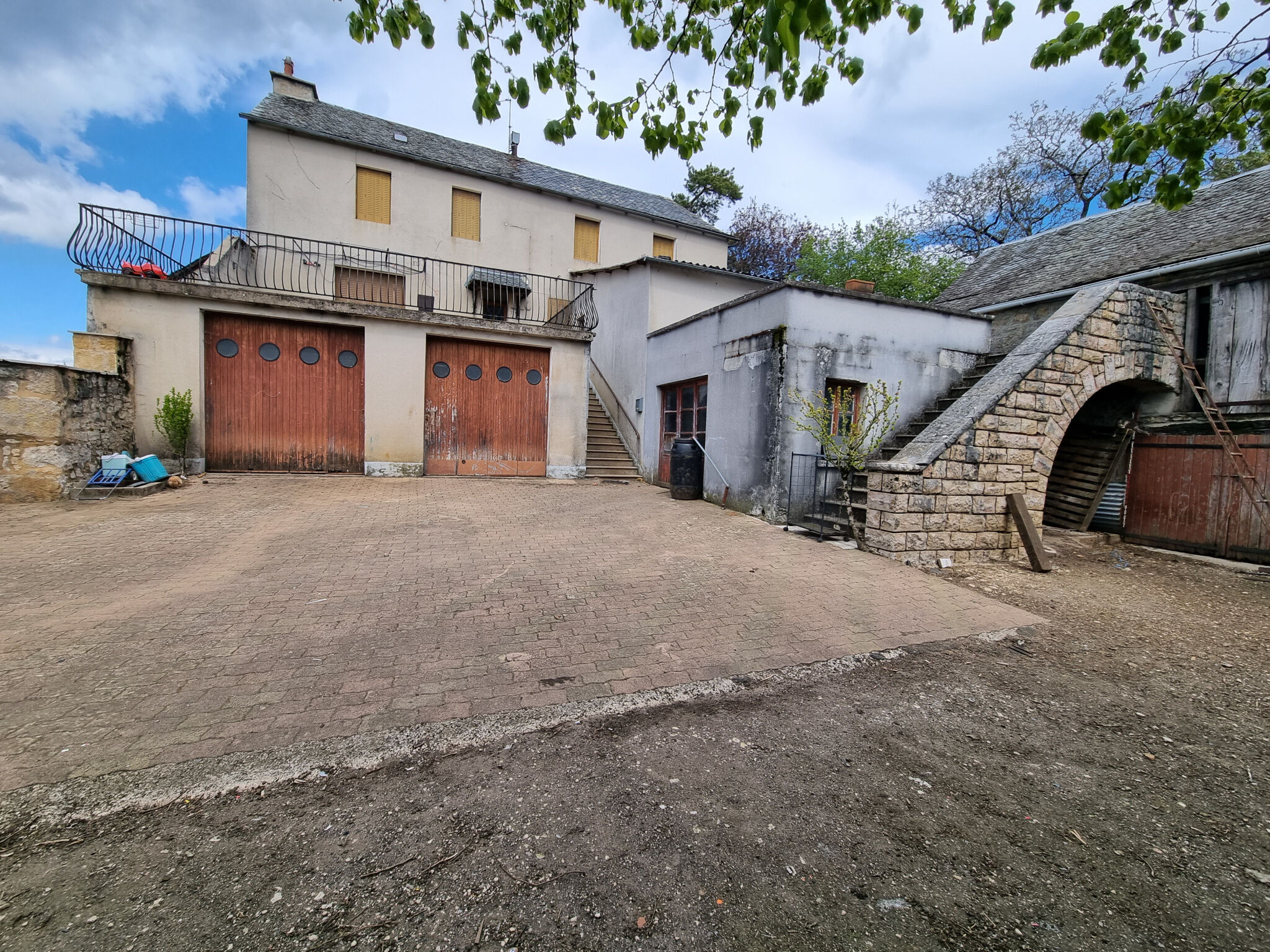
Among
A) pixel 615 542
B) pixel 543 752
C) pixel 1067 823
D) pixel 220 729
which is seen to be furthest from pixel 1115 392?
pixel 220 729

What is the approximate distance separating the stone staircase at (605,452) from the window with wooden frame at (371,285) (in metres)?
6.11

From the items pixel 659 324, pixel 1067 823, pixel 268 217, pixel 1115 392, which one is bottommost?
pixel 1067 823

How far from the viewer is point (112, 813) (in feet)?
6.13

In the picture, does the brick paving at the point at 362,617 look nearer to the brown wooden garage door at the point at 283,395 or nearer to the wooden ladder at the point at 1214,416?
the brown wooden garage door at the point at 283,395

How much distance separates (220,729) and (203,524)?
464 centimetres

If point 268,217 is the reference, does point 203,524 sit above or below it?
A: below

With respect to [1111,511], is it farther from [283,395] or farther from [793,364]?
[283,395]

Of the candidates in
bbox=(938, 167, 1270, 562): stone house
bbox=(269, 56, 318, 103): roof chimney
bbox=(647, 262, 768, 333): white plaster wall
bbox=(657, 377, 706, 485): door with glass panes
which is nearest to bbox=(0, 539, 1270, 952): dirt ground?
bbox=(938, 167, 1270, 562): stone house

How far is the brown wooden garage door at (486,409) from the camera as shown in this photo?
1005 centimetres

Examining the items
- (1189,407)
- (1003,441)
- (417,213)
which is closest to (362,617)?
(1003,441)

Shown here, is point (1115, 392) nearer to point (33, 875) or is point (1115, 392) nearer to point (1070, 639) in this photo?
point (1070, 639)

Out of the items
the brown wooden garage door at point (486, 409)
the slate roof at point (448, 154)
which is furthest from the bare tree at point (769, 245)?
the brown wooden garage door at point (486, 409)

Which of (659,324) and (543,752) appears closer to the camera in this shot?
(543,752)

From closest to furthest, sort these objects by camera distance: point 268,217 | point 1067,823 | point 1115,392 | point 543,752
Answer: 1. point 1067,823
2. point 543,752
3. point 1115,392
4. point 268,217
